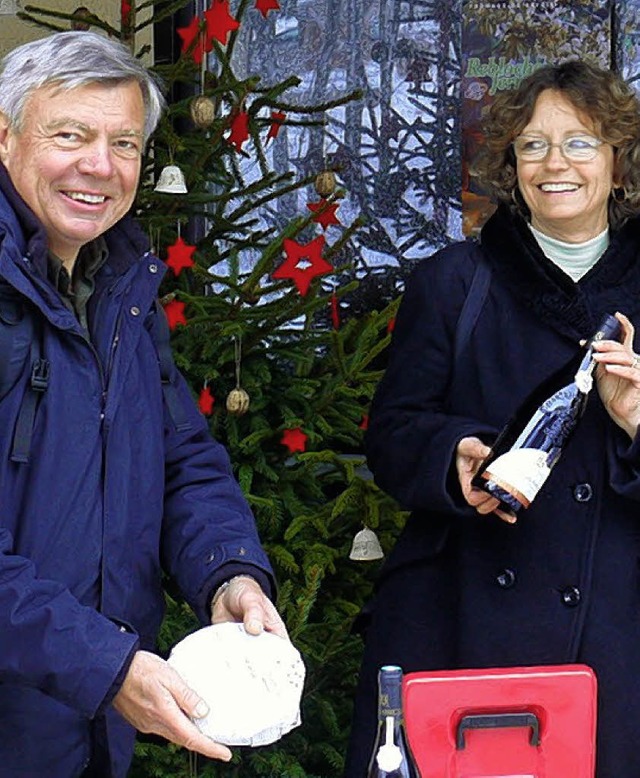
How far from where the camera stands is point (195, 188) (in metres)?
3.82

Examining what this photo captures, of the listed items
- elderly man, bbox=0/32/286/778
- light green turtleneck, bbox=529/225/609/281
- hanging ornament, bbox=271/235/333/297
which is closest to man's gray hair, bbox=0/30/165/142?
elderly man, bbox=0/32/286/778

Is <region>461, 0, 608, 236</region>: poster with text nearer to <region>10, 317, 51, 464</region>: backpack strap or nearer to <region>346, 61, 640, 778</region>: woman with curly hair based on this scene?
Answer: <region>346, 61, 640, 778</region>: woman with curly hair

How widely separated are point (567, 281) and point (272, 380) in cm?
104

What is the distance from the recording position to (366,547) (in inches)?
149

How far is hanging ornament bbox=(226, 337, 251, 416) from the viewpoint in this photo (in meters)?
3.66

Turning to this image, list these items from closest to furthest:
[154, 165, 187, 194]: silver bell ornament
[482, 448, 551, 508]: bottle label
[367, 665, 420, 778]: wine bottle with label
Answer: [367, 665, 420, 778]: wine bottle with label < [482, 448, 551, 508]: bottle label < [154, 165, 187, 194]: silver bell ornament

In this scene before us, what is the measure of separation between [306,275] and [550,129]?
0.85 metres

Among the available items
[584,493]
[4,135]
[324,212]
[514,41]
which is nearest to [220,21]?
[324,212]

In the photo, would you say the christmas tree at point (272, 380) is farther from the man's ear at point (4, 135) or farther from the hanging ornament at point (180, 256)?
the man's ear at point (4, 135)

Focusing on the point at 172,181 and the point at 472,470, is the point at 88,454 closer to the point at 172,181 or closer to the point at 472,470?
the point at 472,470

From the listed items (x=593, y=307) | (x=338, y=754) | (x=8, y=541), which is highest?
(x=593, y=307)

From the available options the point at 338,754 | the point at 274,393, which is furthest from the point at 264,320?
the point at 338,754

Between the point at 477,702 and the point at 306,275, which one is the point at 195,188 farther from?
the point at 477,702

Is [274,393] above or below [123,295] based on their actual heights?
below
